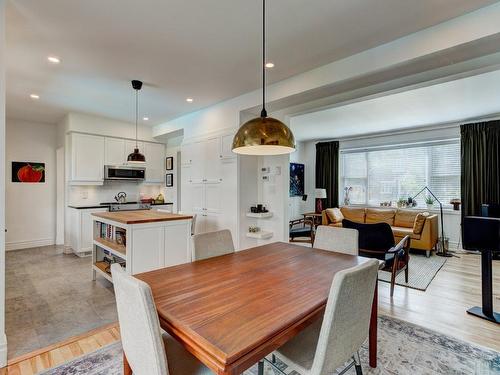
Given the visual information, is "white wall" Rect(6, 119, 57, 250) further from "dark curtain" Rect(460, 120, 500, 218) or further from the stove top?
"dark curtain" Rect(460, 120, 500, 218)

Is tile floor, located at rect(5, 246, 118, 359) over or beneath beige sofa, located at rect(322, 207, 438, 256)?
beneath

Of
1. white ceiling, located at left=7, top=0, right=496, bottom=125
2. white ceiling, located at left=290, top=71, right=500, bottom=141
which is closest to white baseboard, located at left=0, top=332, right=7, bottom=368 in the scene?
white ceiling, located at left=7, top=0, right=496, bottom=125

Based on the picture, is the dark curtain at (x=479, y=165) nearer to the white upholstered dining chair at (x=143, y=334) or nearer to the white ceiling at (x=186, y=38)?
the white ceiling at (x=186, y=38)

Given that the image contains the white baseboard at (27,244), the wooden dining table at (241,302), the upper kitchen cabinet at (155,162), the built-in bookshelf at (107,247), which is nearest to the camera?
the wooden dining table at (241,302)

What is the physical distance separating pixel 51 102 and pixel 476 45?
550cm

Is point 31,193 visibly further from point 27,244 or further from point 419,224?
point 419,224

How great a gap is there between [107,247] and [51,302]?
0.77 metres

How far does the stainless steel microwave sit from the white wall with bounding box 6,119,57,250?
149 cm

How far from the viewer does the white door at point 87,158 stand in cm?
498

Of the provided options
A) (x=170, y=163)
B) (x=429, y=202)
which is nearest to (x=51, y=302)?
(x=170, y=163)

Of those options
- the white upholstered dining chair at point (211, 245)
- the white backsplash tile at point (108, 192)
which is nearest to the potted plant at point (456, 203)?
the white upholstered dining chair at point (211, 245)

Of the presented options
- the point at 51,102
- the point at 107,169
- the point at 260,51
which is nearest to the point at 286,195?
the point at 260,51

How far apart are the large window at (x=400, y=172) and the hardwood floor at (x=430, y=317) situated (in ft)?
7.78

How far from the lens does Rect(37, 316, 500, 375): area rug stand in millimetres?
1877
